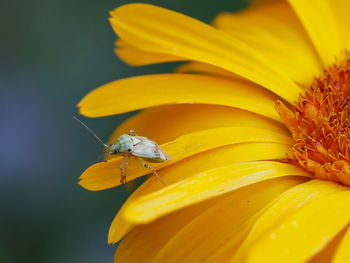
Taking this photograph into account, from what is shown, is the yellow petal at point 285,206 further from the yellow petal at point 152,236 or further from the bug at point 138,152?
the bug at point 138,152

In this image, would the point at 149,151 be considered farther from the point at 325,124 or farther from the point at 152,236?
the point at 325,124

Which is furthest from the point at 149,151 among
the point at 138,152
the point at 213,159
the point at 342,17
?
the point at 342,17

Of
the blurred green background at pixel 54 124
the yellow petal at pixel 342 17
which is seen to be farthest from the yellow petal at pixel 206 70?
the yellow petal at pixel 342 17

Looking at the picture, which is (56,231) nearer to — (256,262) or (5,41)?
(5,41)

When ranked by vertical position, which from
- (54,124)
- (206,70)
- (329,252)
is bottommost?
(329,252)

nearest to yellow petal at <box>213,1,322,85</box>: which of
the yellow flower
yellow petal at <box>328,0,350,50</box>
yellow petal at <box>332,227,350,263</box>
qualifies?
the yellow flower

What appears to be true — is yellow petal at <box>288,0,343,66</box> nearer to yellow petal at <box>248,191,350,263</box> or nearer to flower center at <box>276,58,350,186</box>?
flower center at <box>276,58,350,186</box>
